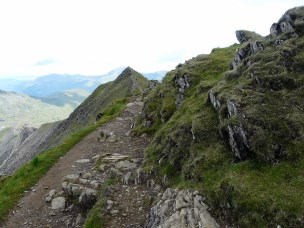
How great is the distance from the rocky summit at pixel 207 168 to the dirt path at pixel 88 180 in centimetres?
10

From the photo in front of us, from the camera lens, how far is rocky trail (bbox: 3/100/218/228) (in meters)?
19.8

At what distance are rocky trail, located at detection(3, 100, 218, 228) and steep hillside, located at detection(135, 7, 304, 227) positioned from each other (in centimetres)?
135

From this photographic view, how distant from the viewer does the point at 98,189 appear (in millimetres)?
27578

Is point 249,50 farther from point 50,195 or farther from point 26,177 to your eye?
point 26,177

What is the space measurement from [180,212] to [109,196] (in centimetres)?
767

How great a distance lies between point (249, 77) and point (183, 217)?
13021 millimetres

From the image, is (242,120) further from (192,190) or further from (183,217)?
(183,217)

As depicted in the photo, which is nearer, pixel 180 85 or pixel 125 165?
pixel 125 165

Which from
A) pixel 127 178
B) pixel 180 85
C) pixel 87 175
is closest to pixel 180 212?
pixel 127 178

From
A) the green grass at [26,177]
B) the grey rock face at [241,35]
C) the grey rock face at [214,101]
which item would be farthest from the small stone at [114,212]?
the grey rock face at [241,35]

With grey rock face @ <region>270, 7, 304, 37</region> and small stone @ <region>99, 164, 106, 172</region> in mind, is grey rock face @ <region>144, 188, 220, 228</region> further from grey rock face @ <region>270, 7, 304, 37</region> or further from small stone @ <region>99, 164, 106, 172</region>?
grey rock face @ <region>270, 7, 304, 37</region>

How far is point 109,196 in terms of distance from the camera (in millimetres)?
24812

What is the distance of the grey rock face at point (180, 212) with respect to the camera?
59.4 ft

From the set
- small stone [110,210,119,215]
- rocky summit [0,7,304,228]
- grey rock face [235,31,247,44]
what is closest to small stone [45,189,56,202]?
rocky summit [0,7,304,228]
